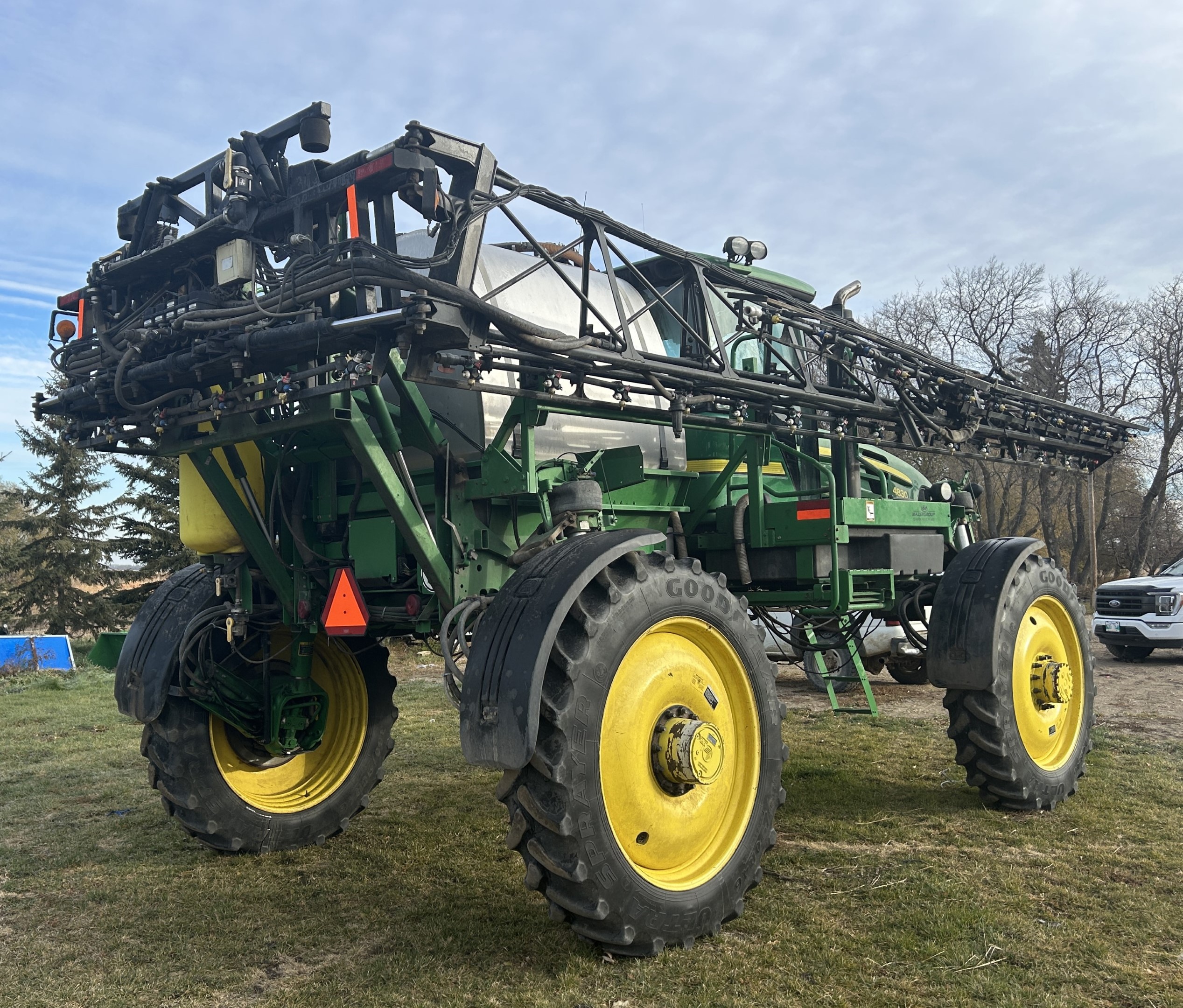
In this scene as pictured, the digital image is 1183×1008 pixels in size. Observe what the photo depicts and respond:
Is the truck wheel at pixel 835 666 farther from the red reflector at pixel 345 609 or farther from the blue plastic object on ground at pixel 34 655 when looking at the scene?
the blue plastic object on ground at pixel 34 655

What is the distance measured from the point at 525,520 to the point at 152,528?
17.8 m

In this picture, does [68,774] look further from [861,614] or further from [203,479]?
[861,614]

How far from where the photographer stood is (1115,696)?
1202 centimetres

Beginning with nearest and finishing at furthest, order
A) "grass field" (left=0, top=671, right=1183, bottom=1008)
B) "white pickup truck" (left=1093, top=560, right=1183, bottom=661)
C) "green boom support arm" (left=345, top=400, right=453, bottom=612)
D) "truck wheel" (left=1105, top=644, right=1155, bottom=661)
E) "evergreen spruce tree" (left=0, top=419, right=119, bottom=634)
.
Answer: "grass field" (left=0, top=671, right=1183, bottom=1008)
"green boom support arm" (left=345, top=400, right=453, bottom=612)
"white pickup truck" (left=1093, top=560, right=1183, bottom=661)
"truck wheel" (left=1105, top=644, right=1155, bottom=661)
"evergreen spruce tree" (left=0, top=419, right=119, bottom=634)

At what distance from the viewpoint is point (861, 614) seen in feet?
24.9

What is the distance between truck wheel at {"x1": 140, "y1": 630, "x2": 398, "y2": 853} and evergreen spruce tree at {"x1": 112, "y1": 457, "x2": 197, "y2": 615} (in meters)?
15.3

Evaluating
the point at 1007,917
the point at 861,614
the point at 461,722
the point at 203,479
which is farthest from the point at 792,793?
the point at 203,479

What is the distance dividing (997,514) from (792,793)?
127ft

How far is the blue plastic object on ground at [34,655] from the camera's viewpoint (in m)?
16.3

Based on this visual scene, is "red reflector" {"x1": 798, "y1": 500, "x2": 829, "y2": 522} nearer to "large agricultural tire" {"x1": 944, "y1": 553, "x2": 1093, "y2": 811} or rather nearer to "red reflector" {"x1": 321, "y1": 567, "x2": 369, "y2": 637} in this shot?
"large agricultural tire" {"x1": 944, "y1": 553, "x2": 1093, "y2": 811}

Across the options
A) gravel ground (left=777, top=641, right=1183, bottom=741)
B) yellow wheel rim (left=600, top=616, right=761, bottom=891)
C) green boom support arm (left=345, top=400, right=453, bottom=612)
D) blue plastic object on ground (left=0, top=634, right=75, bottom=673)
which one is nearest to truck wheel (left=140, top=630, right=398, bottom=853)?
green boom support arm (left=345, top=400, right=453, bottom=612)

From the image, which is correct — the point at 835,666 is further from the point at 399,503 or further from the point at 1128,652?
the point at 399,503

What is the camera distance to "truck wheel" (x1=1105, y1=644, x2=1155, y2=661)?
54.9ft

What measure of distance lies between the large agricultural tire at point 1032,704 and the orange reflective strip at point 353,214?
4458 millimetres
